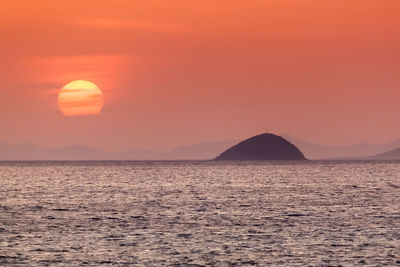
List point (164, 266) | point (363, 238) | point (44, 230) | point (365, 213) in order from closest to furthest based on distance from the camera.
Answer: point (164, 266) → point (363, 238) → point (44, 230) → point (365, 213)

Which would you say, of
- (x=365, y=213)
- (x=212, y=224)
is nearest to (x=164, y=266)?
(x=212, y=224)

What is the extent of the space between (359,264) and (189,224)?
98.0 feet

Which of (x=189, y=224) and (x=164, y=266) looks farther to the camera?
(x=189, y=224)

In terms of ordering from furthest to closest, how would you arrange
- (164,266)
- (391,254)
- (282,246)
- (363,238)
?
1. (363,238)
2. (282,246)
3. (391,254)
4. (164,266)

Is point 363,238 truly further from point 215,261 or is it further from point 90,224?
point 90,224

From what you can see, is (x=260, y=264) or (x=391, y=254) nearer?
(x=260, y=264)

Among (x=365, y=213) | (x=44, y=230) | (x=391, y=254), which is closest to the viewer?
(x=391, y=254)

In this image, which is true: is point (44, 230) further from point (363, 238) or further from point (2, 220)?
point (363, 238)

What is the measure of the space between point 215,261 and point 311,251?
9079 mm

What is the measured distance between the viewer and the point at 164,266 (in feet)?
171

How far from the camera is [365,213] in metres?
93.2

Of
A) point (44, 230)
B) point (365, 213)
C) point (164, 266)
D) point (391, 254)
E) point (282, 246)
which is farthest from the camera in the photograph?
point (365, 213)

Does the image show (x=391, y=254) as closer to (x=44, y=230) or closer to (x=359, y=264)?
(x=359, y=264)

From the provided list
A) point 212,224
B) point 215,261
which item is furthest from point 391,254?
point 212,224
